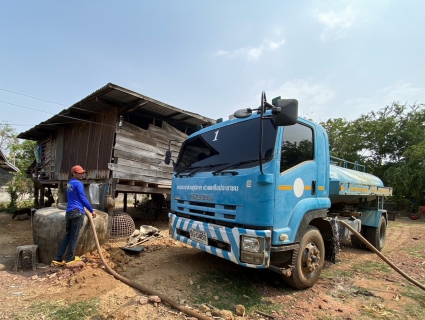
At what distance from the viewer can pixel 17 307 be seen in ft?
10.2

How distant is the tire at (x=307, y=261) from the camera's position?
133 inches

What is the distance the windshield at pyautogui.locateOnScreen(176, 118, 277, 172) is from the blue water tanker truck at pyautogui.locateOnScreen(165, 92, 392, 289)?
0.01m

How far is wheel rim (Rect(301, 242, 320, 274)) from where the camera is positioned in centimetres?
353

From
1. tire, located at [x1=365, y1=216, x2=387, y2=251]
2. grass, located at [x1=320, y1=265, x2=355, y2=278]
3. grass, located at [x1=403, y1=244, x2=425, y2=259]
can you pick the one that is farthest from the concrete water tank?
grass, located at [x1=403, y1=244, x2=425, y2=259]

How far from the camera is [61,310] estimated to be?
2.95 meters

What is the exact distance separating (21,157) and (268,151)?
1534 inches

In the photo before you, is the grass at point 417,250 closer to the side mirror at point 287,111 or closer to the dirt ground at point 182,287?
the dirt ground at point 182,287

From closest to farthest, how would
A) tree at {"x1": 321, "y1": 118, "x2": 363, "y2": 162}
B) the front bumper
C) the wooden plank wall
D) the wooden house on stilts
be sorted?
the front bumper, the wooden house on stilts, the wooden plank wall, tree at {"x1": 321, "y1": 118, "x2": 363, "y2": 162}

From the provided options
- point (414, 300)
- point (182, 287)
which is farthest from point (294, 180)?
point (414, 300)

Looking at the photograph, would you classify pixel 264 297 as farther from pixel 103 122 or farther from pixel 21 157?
pixel 21 157

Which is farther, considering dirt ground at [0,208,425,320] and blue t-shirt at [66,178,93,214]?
blue t-shirt at [66,178,93,214]

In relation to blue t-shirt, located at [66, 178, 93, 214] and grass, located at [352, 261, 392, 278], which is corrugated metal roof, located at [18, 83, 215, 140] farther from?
grass, located at [352, 261, 392, 278]

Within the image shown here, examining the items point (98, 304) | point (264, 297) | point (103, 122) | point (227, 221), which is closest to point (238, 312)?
point (264, 297)

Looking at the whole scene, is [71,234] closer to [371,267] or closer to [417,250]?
[371,267]
